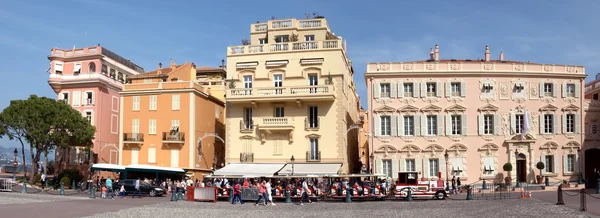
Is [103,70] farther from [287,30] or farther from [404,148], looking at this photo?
[404,148]

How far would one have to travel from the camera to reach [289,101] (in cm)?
4747

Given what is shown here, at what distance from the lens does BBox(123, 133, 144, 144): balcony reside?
2023 inches

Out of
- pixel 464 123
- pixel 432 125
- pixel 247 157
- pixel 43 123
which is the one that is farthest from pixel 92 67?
pixel 464 123

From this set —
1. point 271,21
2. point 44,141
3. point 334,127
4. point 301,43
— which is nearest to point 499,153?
point 334,127

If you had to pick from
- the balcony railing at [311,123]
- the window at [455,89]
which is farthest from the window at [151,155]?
the window at [455,89]

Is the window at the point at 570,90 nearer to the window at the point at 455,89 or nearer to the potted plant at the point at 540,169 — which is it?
the potted plant at the point at 540,169

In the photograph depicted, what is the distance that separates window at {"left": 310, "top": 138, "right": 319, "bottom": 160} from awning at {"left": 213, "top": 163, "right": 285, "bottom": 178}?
2417 mm

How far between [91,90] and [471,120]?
110 ft

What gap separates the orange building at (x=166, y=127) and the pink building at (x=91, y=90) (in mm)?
5584

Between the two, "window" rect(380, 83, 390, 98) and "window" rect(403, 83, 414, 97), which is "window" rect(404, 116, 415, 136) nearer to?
"window" rect(403, 83, 414, 97)

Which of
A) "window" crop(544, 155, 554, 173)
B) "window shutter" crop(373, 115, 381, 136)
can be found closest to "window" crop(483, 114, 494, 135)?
"window" crop(544, 155, 554, 173)

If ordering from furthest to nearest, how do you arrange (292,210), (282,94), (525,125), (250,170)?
(282,94) < (525,125) < (250,170) < (292,210)

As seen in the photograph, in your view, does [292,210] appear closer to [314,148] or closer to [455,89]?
[314,148]

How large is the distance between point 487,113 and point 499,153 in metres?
3.02
